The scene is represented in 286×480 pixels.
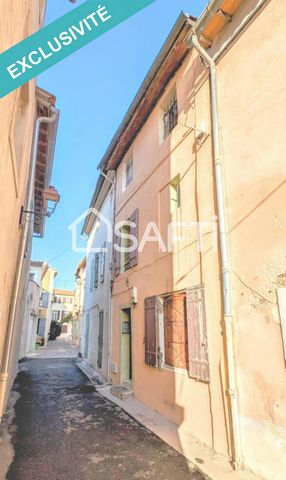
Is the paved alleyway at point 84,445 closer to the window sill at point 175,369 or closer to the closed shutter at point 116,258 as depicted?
the window sill at point 175,369

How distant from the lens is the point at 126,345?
8.76 meters

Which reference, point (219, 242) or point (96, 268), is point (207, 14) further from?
point (96, 268)

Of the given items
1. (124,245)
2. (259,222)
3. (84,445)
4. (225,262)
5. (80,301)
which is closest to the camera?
(259,222)

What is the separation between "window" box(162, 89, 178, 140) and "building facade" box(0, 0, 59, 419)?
282 cm

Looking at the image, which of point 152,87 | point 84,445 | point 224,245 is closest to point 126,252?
point 152,87

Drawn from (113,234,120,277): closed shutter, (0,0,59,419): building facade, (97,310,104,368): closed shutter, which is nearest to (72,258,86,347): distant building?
Result: (97,310,104,368): closed shutter

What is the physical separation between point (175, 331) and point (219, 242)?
2263 mm

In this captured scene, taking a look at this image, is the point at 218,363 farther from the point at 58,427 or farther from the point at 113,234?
the point at 113,234

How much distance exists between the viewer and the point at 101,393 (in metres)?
7.97

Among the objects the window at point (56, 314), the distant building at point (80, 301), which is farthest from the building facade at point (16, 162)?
the window at point (56, 314)

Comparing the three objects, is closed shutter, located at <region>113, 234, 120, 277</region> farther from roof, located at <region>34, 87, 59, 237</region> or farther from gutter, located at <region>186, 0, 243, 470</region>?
gutter, located at <region>186, 0, 243, 470</region>

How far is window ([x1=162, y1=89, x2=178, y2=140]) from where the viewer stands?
23.2 feet

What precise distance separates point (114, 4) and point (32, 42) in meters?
0.61

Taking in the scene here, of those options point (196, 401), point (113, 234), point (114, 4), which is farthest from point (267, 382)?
point (113, 234)
